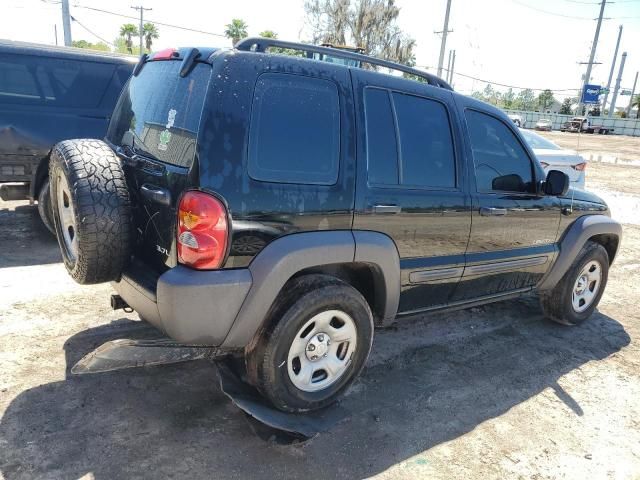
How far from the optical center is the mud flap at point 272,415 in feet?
8.98

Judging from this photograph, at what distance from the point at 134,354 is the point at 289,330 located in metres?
0.78

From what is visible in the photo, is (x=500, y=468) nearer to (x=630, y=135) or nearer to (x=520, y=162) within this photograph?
(x=520, y=162)

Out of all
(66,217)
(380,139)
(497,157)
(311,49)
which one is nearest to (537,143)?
(497,157)

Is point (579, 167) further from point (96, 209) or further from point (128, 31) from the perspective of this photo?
point (128, 31)

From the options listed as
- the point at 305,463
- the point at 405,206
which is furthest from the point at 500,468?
the point at 405,206

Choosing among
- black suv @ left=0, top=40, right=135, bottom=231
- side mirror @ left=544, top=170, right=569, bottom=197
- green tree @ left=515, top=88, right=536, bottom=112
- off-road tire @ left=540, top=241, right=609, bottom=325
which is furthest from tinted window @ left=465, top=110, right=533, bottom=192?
green tree @ left=515, top=88, right=536, bottom=112

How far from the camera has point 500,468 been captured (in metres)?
2.74

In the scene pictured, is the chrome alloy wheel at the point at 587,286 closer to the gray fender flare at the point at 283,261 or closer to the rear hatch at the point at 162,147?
the gray fender flare at the point at 283,261

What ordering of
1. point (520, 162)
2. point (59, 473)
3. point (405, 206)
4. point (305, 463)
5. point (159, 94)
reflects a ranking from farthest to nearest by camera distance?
point (520, 162)
point (405, 206)
point (159, 94)
point (305, 463)
point (59, 473)

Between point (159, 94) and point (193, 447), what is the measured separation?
194 cm

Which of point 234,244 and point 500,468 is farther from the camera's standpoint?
point 500,468

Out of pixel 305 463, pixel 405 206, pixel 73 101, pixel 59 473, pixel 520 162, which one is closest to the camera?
pixel 59 473

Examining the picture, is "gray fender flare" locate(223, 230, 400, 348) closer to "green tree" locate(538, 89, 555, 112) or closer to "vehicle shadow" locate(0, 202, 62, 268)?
"vehicle shadow" locate(0, 202, 62, 268)

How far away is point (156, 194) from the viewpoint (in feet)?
8.49
